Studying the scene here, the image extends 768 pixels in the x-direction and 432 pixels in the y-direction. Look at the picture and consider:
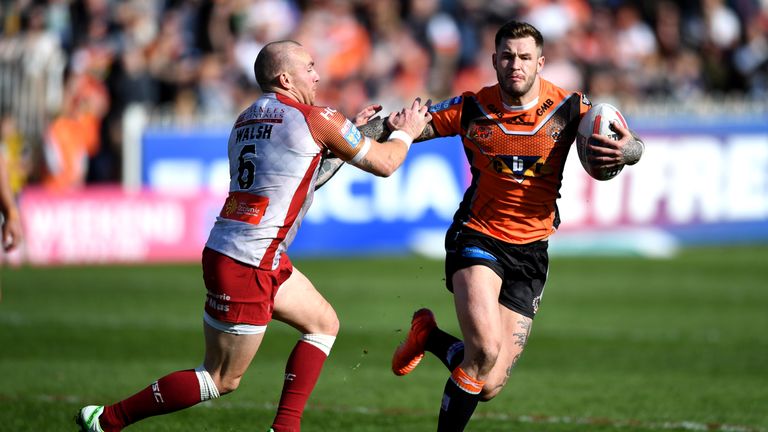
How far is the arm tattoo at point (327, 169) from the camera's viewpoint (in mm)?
7191

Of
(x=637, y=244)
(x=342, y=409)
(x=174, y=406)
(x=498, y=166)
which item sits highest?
(x=498, y=166)

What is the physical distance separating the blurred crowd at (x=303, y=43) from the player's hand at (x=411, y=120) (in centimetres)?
1164

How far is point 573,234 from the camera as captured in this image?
1977cm

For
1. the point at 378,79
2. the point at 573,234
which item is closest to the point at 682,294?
the point at 573,234

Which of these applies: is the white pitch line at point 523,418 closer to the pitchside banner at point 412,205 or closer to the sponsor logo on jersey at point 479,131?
the sponsor logo on jersey at point 479,131

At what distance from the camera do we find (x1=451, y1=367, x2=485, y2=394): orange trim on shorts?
6.96 m

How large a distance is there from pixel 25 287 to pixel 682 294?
8458 millimetres

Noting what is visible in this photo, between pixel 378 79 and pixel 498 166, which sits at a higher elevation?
pixel 498 166

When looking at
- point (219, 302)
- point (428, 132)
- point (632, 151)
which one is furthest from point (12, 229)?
point (632, 151)

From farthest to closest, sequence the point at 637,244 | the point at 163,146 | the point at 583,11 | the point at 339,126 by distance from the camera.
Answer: the point at 583,11 < the point at 637,244 < the point at 163,146 < the point at 339,126

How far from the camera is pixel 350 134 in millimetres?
6590

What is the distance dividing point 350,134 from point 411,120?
27.4 inches

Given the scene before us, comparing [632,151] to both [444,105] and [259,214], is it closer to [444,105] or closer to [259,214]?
[444,105]

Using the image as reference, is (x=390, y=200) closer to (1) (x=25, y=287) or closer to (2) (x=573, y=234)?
(2) (x=573, y=234)
